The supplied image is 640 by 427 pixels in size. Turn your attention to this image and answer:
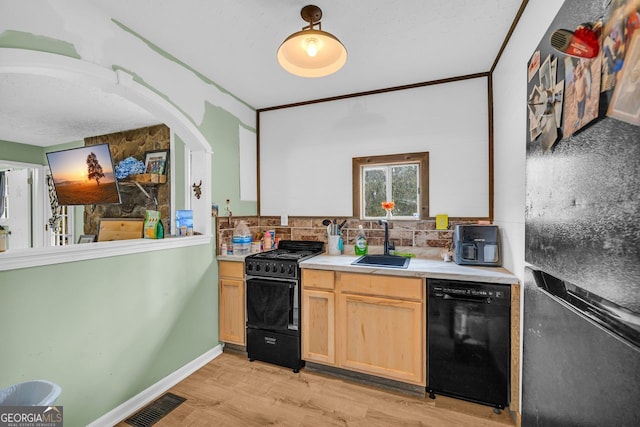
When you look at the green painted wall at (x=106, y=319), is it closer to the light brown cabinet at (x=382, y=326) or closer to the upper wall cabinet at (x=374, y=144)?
the upper wall cabinet at (x=374, y=144)

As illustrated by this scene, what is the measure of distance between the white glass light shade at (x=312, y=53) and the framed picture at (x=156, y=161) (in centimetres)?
269

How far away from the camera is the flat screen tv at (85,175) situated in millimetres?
2980

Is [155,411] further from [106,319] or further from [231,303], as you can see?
[231,303]

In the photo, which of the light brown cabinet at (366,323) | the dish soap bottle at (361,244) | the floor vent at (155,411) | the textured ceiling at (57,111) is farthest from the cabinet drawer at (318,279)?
the textured ceiling at (57,111)

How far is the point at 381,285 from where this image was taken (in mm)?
2119

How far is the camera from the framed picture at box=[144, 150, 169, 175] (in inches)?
139

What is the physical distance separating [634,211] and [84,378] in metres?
2.61

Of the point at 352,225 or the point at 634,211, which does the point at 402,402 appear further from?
the point at 634,211

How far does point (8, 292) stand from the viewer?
4.42 feet

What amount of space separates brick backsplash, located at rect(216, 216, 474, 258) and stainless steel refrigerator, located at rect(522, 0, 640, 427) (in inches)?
54.7

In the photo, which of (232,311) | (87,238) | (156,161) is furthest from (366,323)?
(87,238)

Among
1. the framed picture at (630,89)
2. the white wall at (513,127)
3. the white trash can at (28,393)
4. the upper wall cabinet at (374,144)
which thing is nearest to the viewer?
the framed picture at (630,89)

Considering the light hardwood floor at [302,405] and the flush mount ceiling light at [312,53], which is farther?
the light hardwood floor at [302,405]

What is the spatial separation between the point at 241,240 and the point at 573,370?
2539 mm
